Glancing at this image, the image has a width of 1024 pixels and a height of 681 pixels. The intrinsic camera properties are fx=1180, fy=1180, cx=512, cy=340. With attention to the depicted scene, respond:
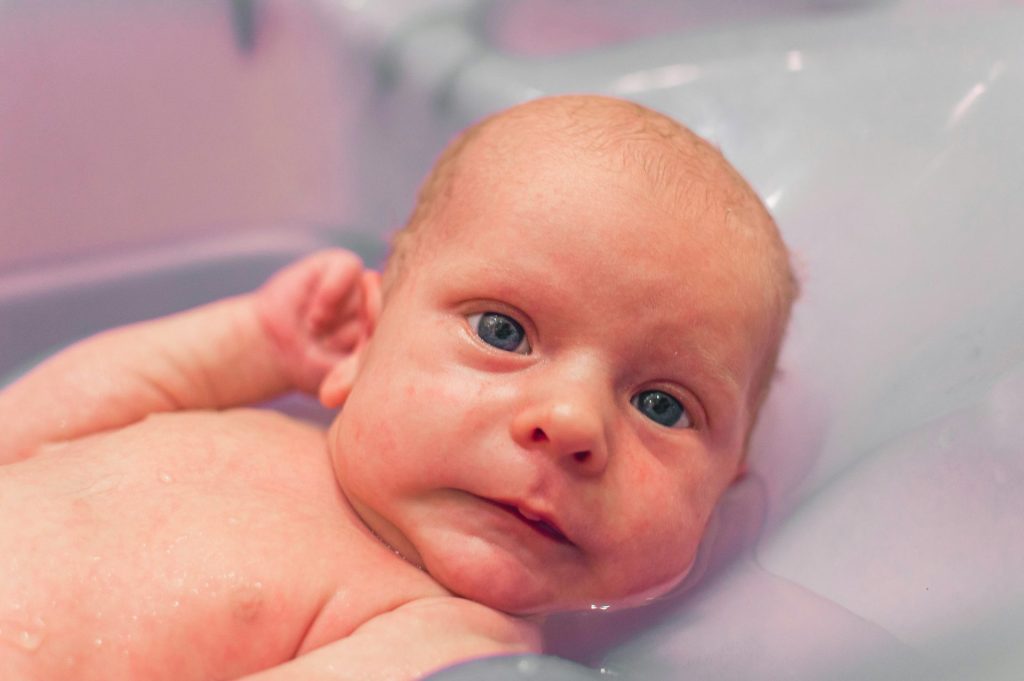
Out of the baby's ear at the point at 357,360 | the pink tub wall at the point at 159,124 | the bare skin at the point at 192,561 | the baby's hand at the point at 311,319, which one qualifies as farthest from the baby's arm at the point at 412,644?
the pink tub wall at the point at 159,124

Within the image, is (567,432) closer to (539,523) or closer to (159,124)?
(539,523)

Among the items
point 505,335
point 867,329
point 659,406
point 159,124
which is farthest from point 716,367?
point 159,124

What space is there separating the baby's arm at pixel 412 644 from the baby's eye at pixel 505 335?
0.20m

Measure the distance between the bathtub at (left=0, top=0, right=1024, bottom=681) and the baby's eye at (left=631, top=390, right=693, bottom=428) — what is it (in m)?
0.17

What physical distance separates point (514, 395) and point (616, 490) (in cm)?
10

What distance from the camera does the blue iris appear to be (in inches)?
36.4

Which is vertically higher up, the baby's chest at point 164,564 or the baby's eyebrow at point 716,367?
the baby's eyebrow at point 716,367

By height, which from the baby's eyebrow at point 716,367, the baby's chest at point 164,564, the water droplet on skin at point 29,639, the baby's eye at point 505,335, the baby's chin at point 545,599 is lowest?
the water droplet on skin at point 29,639

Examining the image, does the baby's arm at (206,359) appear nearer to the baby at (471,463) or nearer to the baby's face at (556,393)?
the baby at (471,463)

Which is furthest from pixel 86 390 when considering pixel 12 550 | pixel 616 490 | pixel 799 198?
pixel 799 198

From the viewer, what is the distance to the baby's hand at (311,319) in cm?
118

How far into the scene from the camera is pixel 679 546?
946 mm

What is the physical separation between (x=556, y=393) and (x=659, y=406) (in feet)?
0.37

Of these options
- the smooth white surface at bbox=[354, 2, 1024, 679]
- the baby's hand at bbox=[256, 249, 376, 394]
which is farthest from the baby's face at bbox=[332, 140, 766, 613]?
the baby's hand at bbox=[256, 249, 376, 394]
